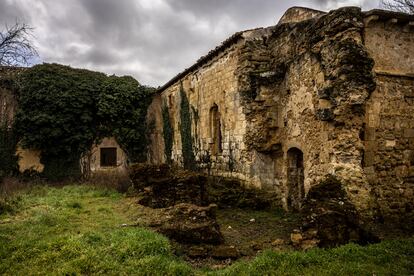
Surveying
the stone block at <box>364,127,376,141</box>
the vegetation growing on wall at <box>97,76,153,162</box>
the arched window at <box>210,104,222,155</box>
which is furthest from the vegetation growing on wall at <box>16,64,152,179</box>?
the stone block at <box>364,127,376,141</box>

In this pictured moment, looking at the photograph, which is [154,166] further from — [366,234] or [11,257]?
[366,234]

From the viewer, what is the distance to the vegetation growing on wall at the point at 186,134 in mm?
15722

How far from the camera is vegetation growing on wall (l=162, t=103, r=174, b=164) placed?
730 inches

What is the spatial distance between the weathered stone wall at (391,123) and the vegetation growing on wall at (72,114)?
45.5ft

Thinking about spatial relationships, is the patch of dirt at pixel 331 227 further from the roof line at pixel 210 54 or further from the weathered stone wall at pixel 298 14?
the weathered stone wall at pixel 298 14

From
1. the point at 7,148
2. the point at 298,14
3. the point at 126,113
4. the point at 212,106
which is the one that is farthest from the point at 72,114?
the point at 298,14

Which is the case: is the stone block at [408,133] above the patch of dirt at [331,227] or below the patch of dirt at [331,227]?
above

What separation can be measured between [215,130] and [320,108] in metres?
6.17

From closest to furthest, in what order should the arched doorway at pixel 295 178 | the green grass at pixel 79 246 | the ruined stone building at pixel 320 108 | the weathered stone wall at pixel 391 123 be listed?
the green grass at pixel 79 246 → the ruined stone building at pixel 320 108 → the weathered stone wall at pixel 391 123 → the arched doorway at pixel 295 178

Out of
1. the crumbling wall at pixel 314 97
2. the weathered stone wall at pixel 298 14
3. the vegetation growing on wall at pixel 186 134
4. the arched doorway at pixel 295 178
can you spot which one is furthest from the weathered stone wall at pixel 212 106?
the weathered stone wall at pixel 298 14

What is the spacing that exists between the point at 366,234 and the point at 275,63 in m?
6.09

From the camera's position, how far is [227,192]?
10859 mm

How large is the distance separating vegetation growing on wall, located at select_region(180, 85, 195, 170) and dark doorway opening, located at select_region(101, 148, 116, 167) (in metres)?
4.86

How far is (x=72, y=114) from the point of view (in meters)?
17.8
